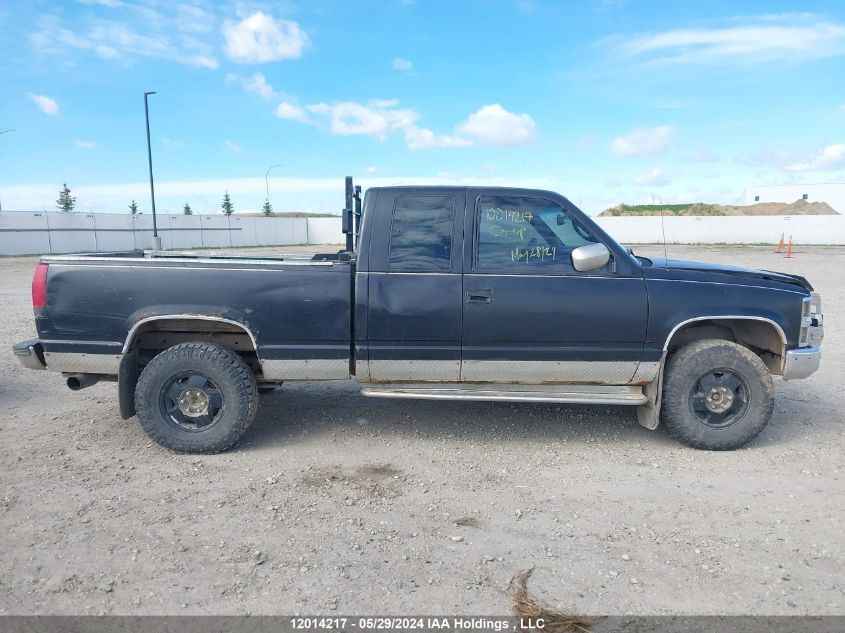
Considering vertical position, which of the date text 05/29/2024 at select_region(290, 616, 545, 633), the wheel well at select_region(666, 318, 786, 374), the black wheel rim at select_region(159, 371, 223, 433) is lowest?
the date text 05/29/2024 at select_region(290, 616, 545, 633)

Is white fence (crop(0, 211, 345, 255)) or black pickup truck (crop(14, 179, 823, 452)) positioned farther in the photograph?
white fence (crop(0, 211, 345, 255))

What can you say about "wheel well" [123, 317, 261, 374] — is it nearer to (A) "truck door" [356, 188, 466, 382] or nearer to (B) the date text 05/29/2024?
(A) "truck door" [356, 188, 466, 382]

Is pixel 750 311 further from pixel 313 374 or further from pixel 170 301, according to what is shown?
pixel 170 301

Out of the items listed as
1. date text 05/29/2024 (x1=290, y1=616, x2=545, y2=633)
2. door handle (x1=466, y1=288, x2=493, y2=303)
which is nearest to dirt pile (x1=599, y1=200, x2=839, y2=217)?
door handle (x1=466, y1=288, x2=493, y2=303)

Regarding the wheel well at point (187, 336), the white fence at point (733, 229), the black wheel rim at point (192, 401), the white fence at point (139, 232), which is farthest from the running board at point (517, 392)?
the white fence at point (733, 229)

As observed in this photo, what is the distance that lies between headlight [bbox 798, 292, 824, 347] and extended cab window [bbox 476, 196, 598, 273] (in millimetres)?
1648

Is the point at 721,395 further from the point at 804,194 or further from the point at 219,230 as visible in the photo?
the point at 804,194

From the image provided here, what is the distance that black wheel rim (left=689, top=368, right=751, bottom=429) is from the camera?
4.73 m

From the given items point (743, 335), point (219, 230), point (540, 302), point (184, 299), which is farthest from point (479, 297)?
point (219, 230)

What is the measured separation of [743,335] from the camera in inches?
→ 200

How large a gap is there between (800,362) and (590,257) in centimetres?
178

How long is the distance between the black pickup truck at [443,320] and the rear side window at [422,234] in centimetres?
1

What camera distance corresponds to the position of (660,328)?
462 cm

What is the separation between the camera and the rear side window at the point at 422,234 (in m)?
4.64
